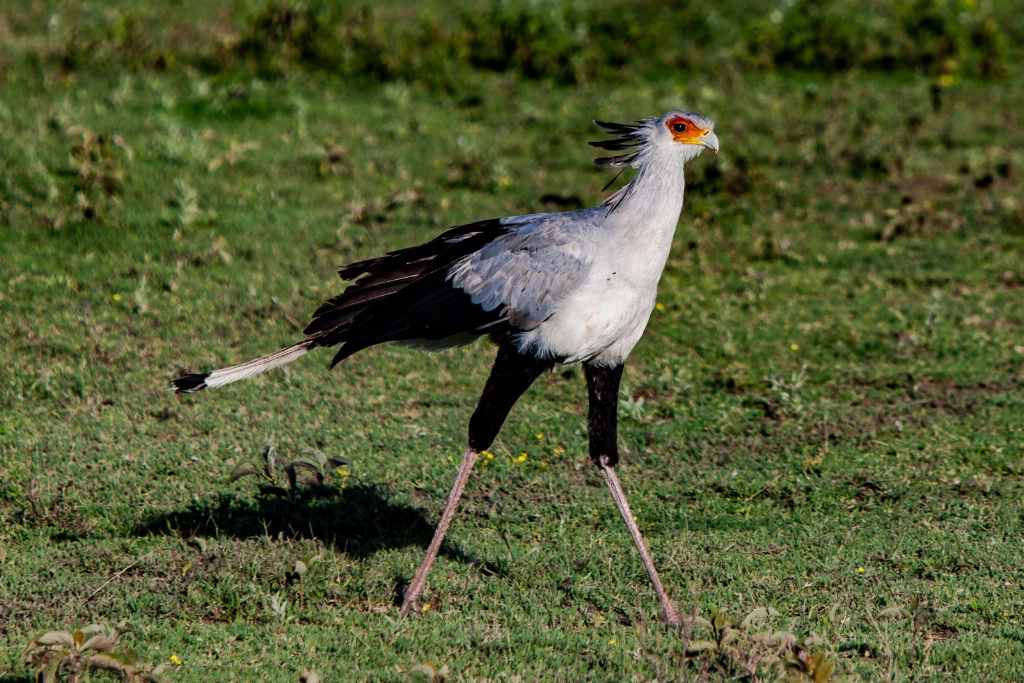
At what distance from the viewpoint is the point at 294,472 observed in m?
5.11

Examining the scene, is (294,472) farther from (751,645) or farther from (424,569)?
(751,645)

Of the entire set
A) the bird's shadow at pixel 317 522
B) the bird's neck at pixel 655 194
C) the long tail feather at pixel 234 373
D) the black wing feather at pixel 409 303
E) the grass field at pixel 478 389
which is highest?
the bird's neck at pixel 655 194

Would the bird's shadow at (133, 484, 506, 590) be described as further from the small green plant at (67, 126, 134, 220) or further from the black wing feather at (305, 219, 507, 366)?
the small green plant at (67, 126, 134, 220)

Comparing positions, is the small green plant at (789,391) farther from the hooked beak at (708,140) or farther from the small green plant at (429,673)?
the small green plant at (429,673)

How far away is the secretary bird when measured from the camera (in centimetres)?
465

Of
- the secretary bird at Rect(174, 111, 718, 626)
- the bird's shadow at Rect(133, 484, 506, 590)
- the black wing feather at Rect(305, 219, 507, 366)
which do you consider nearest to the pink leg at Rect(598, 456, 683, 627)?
the secretary bird at Rect(174, 111, 718, 626)

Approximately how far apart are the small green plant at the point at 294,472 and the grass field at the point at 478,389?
0.10 meters

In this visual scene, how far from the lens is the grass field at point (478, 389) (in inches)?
180

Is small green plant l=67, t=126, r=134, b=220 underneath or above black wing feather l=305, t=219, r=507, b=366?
underneath

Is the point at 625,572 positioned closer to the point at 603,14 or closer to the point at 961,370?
the point at 961,370

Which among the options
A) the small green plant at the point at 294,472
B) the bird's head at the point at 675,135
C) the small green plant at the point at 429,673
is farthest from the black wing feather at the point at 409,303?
the small green plant at the point at 429,673

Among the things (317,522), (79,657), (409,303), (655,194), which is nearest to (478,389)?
(317,522)

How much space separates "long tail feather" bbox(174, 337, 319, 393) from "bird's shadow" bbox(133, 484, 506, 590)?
2.19 feet

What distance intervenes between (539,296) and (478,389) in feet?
6.72
